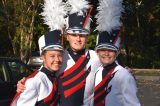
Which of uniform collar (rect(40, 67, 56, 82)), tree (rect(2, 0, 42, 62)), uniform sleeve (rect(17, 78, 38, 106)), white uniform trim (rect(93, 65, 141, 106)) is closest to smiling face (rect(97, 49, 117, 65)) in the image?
white uniform trim (rect(93, 65, 141, 106))

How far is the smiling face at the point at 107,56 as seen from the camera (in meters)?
4.53

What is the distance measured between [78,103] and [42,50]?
66 centimetres

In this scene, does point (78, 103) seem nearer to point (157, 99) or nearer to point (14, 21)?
point (157, 99)

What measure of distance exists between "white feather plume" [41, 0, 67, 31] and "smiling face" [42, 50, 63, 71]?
340 mm

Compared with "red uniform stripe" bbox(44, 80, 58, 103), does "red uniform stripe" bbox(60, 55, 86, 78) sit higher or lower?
higher

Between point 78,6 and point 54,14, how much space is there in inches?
11.1

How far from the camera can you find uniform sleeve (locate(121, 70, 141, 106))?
4441 mm

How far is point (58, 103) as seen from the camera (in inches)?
172

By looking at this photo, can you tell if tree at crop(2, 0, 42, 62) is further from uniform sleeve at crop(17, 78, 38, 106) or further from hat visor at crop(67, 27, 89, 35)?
uniform sleeve at crop(17, 78, 38, 106)

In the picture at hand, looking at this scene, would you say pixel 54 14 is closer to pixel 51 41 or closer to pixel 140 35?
pixel 51 41

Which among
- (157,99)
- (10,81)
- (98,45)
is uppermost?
(98,45)

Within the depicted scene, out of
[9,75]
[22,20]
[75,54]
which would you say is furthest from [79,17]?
[22,20]

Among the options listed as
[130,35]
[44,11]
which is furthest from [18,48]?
[44,11]

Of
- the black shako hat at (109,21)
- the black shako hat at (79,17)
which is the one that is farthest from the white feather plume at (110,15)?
the black shako hat at (79,17)
